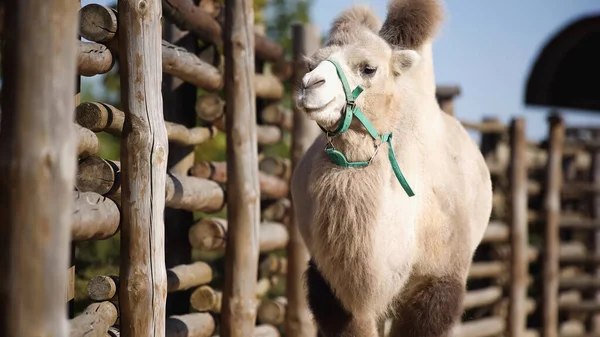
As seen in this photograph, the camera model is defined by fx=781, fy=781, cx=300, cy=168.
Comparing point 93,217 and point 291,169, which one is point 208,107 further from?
point 93,217

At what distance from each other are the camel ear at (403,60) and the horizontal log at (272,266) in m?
3.02

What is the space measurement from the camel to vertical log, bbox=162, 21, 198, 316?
0.90m

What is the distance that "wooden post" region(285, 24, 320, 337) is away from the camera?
6312mm

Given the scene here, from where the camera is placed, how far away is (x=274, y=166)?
22.8 ft

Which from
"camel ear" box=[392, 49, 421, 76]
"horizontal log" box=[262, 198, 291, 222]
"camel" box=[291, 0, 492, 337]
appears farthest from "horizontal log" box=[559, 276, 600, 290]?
"camel ear" box=[392, 49, 421, 76]

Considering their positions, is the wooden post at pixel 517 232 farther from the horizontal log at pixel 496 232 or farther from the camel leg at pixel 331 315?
the camel leg at pixel 331 315

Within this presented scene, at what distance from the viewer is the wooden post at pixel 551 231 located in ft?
32.5

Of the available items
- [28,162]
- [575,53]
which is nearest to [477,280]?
[575,53]

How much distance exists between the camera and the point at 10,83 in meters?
2.18

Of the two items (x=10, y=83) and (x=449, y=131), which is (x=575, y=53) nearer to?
(x=449, y=131)

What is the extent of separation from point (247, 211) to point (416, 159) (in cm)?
118

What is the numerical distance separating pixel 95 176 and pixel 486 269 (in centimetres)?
629

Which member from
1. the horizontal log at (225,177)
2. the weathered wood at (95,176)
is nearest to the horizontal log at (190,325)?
the horizontal log at (225,177)

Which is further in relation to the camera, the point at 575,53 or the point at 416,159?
the point at 575,53
